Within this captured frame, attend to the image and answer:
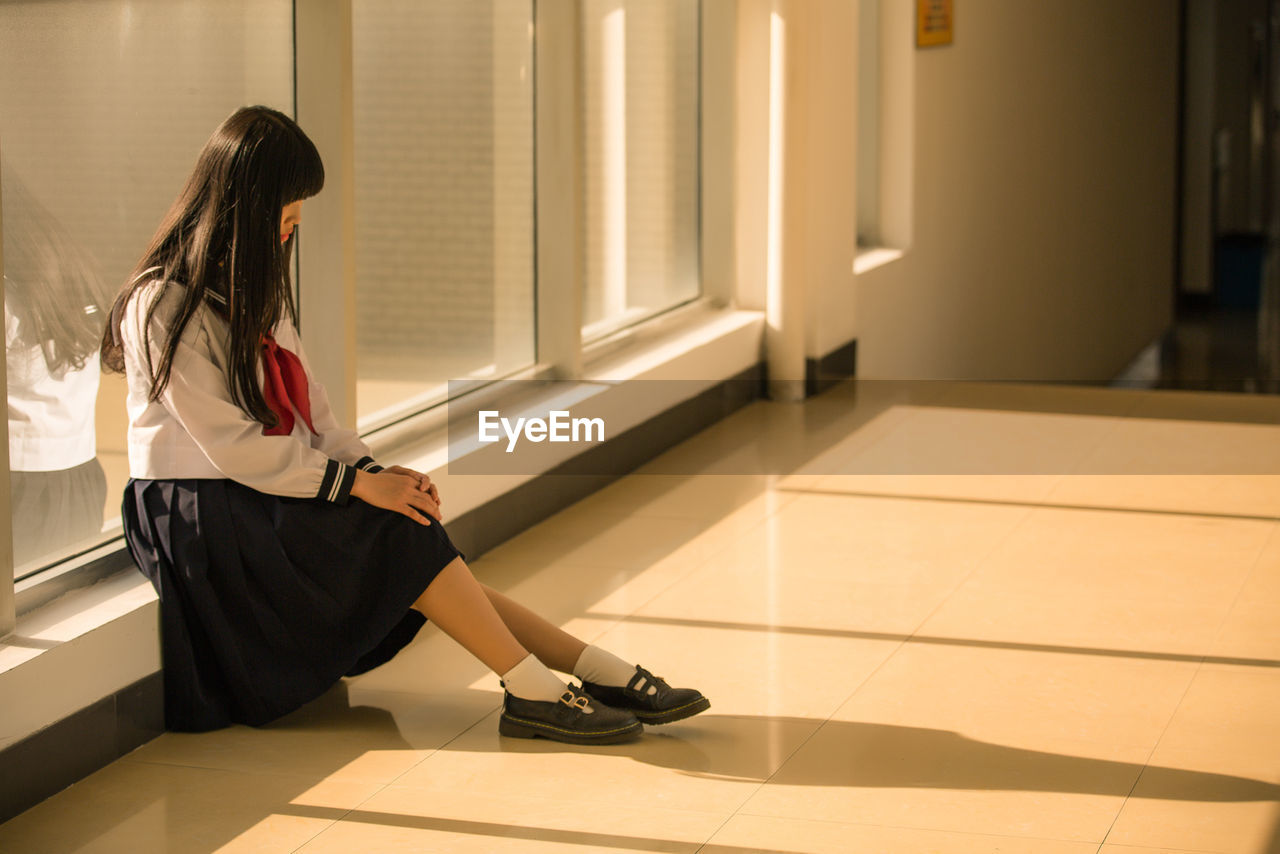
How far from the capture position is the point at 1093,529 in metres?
4.86

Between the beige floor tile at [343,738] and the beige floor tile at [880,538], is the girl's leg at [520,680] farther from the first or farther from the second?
the beige floor tile at [880,538]

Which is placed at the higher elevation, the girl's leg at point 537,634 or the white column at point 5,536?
the white column at point 5,536

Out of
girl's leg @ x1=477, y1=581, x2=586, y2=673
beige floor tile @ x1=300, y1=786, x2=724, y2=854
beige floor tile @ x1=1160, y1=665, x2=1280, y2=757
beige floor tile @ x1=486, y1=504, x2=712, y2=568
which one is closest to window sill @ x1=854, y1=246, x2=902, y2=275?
beige floor tile @ x1=486, y1=504, x2=712, y2=568

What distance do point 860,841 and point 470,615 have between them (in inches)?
36.4

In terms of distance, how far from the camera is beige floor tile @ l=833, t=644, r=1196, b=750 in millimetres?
3307

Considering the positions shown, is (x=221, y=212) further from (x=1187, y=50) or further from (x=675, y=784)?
(x=1187, y=50)

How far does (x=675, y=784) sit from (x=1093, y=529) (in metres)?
2.25

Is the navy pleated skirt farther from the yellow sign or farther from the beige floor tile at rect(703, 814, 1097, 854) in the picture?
the yellow sign

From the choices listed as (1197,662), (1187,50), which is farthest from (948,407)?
(1187,50)

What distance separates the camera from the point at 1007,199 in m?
9.27

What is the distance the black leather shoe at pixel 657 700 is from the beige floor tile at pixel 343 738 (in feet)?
1.14

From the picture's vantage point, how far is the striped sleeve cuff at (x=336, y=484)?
319cm

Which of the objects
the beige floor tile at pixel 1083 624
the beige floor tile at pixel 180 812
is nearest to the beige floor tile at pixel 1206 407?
the beige floor tile at pixel 1083 624

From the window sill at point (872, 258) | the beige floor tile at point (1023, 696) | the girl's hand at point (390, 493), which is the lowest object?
the beige floor tile at point (1023, 696)
